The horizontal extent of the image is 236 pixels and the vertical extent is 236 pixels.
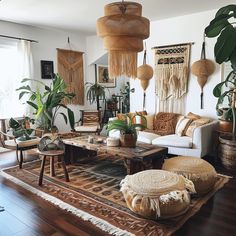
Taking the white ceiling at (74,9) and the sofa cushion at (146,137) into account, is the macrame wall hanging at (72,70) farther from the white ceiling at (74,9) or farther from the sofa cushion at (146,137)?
the sofa cushion at (146,137)

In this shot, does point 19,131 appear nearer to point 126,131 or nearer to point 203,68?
point 126,131

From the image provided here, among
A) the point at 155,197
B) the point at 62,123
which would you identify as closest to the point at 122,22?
the point at 155,197

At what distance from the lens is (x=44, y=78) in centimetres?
585

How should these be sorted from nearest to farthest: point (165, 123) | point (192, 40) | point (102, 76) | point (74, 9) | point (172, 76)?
1. point (74, 9)
2. point (192, 40)
3. point (165, 123)
4. point (172, 76)
5. point (102, 76)

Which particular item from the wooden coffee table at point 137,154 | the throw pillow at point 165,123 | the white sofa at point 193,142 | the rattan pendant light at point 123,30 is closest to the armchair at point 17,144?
the wooden coffee table at point 137,154

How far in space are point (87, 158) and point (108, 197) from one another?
1.59 m

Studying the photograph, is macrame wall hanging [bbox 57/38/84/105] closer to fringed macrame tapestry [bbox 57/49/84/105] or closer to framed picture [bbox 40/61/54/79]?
fringed macrame tapestry [bbox 57/49/84/105]

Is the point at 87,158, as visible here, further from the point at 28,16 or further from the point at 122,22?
the point at 28,16

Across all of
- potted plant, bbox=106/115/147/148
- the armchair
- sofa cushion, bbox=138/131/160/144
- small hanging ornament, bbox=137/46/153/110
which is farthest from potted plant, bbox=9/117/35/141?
small hanging ornament, bbox=137/46/153/110

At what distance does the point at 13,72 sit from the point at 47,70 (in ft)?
2.70

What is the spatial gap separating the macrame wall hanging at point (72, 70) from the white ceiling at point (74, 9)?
3.39 ft

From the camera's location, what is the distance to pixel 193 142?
13.0ft

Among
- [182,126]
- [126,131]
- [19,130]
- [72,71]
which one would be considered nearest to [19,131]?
[19,130]

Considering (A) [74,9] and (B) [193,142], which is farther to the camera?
(A) [74,9]
